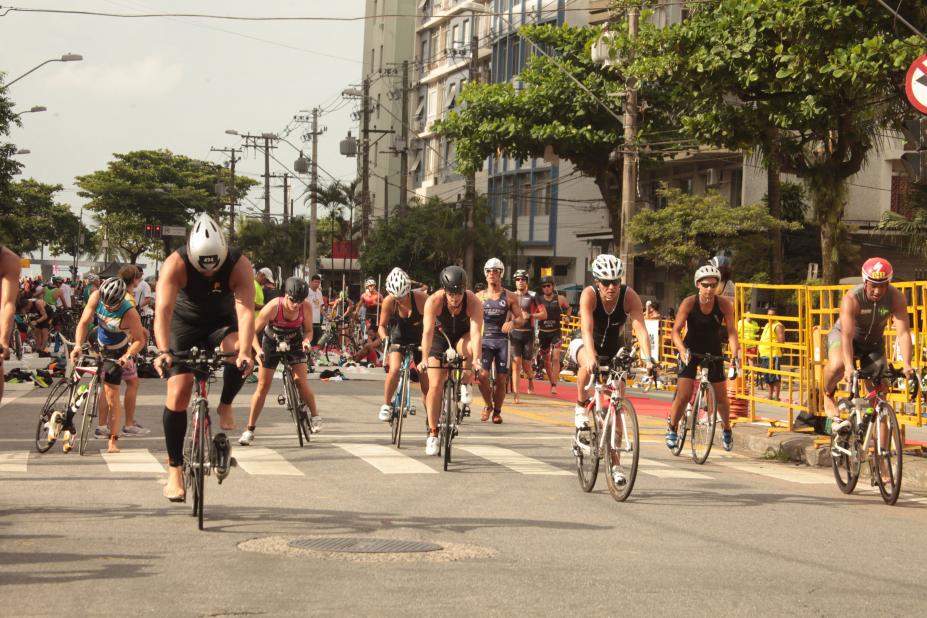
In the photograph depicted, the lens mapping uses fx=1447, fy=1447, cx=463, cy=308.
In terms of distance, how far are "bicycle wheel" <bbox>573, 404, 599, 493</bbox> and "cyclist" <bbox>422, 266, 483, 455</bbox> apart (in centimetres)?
166

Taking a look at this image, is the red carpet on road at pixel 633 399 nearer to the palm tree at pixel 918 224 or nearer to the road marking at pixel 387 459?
the road marking at pixel 387 459

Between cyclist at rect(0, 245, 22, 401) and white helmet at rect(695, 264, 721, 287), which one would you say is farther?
white helmet at rect(695, 264, 721, 287)

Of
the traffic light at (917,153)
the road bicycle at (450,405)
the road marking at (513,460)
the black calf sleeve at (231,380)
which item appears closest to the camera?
the black calf sleeve at (231,380)

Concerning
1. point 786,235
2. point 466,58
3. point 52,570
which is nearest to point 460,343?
point 52,570

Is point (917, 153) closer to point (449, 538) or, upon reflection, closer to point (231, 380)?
point (231, 380)

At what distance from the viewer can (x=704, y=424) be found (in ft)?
45.6

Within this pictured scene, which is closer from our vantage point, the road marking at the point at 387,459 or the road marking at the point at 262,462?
the road marking at the point at 262,462

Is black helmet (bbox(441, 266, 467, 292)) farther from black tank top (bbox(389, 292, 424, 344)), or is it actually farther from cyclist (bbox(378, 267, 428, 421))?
black tank top (bbox(389, 292, 424, 344))

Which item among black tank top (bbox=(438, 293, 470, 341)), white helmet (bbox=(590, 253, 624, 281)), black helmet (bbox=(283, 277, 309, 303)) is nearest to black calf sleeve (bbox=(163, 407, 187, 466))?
white helmet (bbox=(590, 253, 624, 281))

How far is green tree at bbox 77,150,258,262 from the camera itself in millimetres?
105312

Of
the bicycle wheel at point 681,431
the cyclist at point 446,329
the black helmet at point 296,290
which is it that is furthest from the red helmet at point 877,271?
the black helmet at point 296,290

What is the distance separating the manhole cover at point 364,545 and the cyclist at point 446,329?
4.36 meters

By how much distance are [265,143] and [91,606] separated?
88142mm

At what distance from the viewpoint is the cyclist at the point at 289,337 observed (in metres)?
14.4
